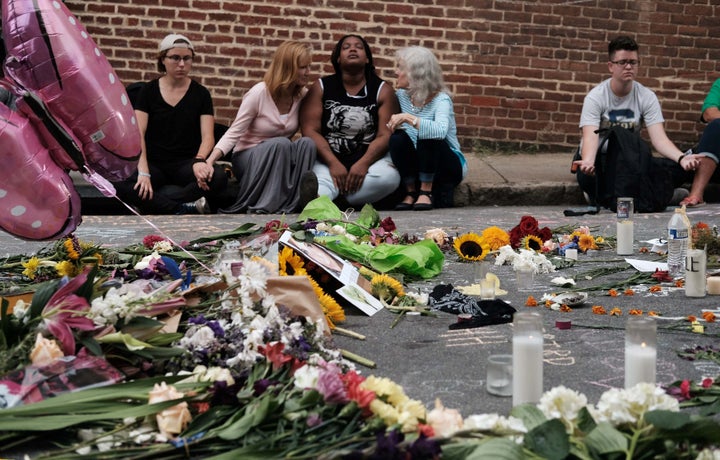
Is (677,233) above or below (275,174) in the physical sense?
above

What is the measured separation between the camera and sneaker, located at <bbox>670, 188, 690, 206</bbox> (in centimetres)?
864

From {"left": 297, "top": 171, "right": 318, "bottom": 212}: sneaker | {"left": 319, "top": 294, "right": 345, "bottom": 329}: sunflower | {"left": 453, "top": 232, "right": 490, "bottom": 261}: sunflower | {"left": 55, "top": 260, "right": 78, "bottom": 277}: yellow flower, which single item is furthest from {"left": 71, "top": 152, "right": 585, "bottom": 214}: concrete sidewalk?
{"left": 319, "top": 294, "right": 345, "bottom": 329}: sunflower

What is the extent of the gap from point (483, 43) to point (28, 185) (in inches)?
258

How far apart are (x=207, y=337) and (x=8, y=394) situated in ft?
2.02

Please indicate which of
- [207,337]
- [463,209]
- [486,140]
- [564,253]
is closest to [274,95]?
[463,209]

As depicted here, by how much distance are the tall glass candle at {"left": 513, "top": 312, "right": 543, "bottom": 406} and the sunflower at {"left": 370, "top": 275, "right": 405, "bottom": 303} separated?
1604 millimetres

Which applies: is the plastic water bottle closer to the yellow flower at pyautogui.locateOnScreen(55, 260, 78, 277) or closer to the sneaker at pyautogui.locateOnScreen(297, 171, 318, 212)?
the yellow flower at pyautogui.locateOnScreen(55, 260, 78, 277)

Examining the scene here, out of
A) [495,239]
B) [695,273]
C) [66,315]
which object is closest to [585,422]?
[66,315]

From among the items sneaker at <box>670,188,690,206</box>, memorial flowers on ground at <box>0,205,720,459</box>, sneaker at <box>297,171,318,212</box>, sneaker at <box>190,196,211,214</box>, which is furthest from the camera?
sneaker at <box>670,188,690,206</box>

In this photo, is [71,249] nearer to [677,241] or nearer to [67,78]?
[67,78]

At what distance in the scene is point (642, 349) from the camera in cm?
294

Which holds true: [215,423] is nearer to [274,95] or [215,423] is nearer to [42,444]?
[42,444]

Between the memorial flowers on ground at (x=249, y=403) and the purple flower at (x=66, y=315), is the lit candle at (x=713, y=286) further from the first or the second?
the purple flower at (x=66, y=315)

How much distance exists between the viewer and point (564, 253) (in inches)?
226
